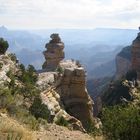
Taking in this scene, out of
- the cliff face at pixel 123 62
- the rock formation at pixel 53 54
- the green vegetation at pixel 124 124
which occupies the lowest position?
the cliff face at pixel 123 62

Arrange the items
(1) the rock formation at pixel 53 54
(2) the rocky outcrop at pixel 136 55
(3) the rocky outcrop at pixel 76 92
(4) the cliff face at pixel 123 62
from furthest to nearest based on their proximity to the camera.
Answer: (4) the cliff face at pixel 123 62 → (2) the rocky outcrop at pixel 136 55 → (1) the rock formation at pixel 53 54 → (3) the rocky outcrop at pixel 76 92

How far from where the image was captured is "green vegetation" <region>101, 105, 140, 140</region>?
50.0 ft

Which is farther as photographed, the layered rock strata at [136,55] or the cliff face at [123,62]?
the cliff face at [123,62]

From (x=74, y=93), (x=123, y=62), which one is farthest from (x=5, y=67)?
(x=123, y=62)

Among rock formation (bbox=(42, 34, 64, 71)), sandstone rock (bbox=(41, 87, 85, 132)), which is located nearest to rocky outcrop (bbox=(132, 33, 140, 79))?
rock formation (bbox=(42, 34, 64, 71))

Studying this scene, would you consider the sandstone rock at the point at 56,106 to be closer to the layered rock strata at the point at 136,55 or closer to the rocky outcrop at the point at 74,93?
the rocky outcrop at the point at 74,93

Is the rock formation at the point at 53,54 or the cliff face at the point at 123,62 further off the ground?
the rock formation at the point at 53,54

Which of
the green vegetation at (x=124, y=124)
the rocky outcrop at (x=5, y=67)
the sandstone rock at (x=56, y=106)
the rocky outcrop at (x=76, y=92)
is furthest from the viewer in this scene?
the rocky outcrop at (x=76, y=92)

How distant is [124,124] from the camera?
15336 mm

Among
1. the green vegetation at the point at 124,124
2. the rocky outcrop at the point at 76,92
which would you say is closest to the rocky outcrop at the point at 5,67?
the rocky outcrop at the point at 76,92

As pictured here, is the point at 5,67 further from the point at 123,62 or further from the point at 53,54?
the point at 123,62

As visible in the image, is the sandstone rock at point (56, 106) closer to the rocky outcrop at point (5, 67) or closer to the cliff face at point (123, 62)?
the rocky outcrop at point (5, 67)

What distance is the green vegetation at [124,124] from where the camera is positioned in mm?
15242

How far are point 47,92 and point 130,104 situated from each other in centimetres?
2523
